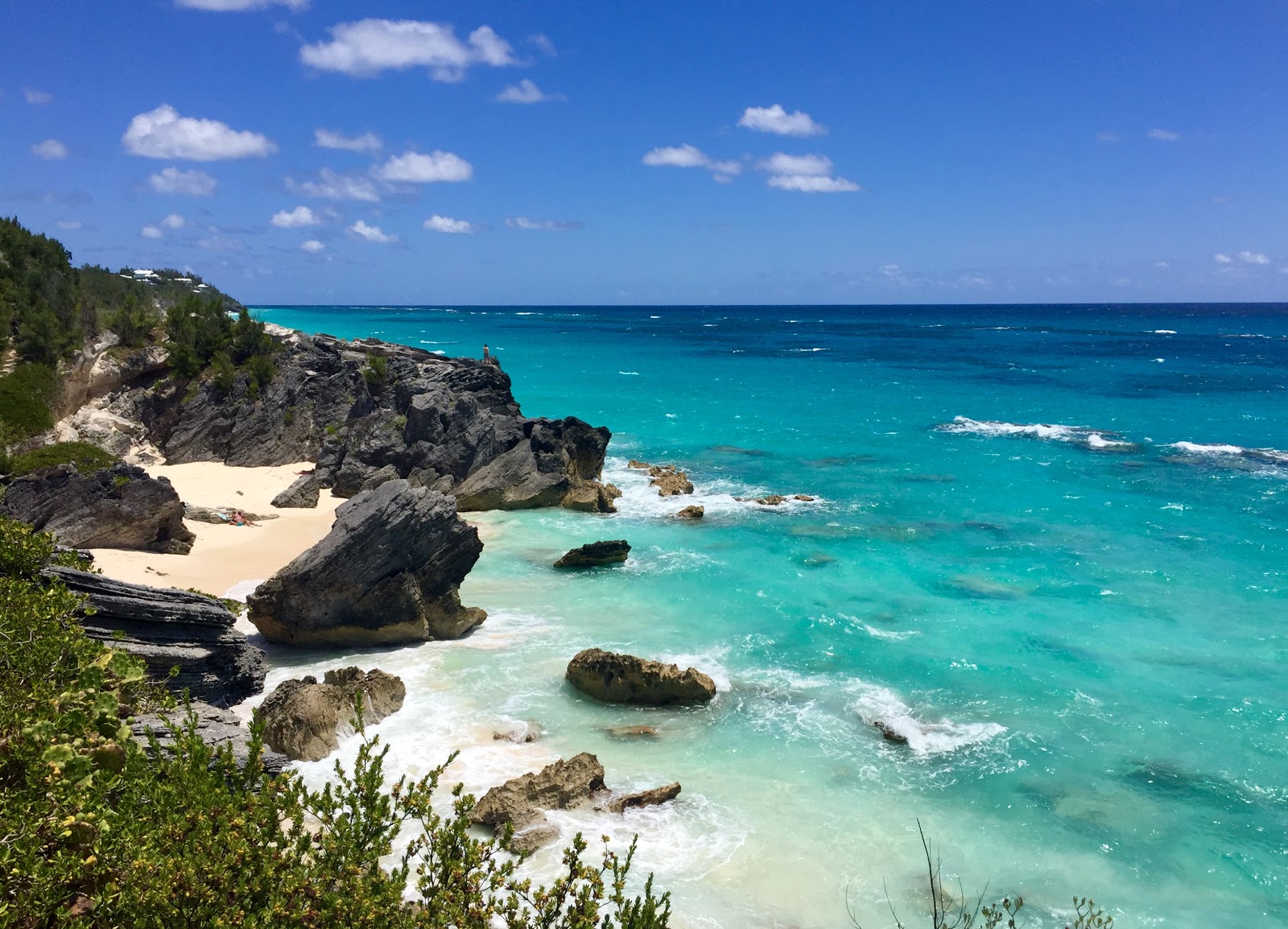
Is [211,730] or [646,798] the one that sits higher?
[211,730]

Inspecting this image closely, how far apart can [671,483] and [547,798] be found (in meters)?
25.8

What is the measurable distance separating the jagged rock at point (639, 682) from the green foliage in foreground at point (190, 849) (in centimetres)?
Answer: 1030

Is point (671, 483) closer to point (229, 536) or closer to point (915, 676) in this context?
point (229, 536)

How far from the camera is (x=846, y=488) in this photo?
1651 inches

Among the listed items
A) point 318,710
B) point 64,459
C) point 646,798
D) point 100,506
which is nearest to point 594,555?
point 318,710

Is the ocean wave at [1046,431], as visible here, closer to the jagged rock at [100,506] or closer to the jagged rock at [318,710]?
the jagged rock at [318,710]

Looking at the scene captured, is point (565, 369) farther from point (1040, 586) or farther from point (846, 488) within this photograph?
point (1040, 586)

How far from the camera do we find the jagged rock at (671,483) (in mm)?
39719

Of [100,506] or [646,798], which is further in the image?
[100,506]

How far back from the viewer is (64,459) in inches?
995

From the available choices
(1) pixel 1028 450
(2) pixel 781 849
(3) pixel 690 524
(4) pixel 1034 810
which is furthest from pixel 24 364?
(1) pixel 1028 450

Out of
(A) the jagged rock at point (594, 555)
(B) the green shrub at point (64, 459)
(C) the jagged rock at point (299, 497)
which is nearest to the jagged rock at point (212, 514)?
(C) the jagged rock at point (299, 497)

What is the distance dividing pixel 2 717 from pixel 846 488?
36901mm

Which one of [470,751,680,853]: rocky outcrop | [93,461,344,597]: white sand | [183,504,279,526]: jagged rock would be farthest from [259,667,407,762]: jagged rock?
[183,504,279,526]: jagged rock
